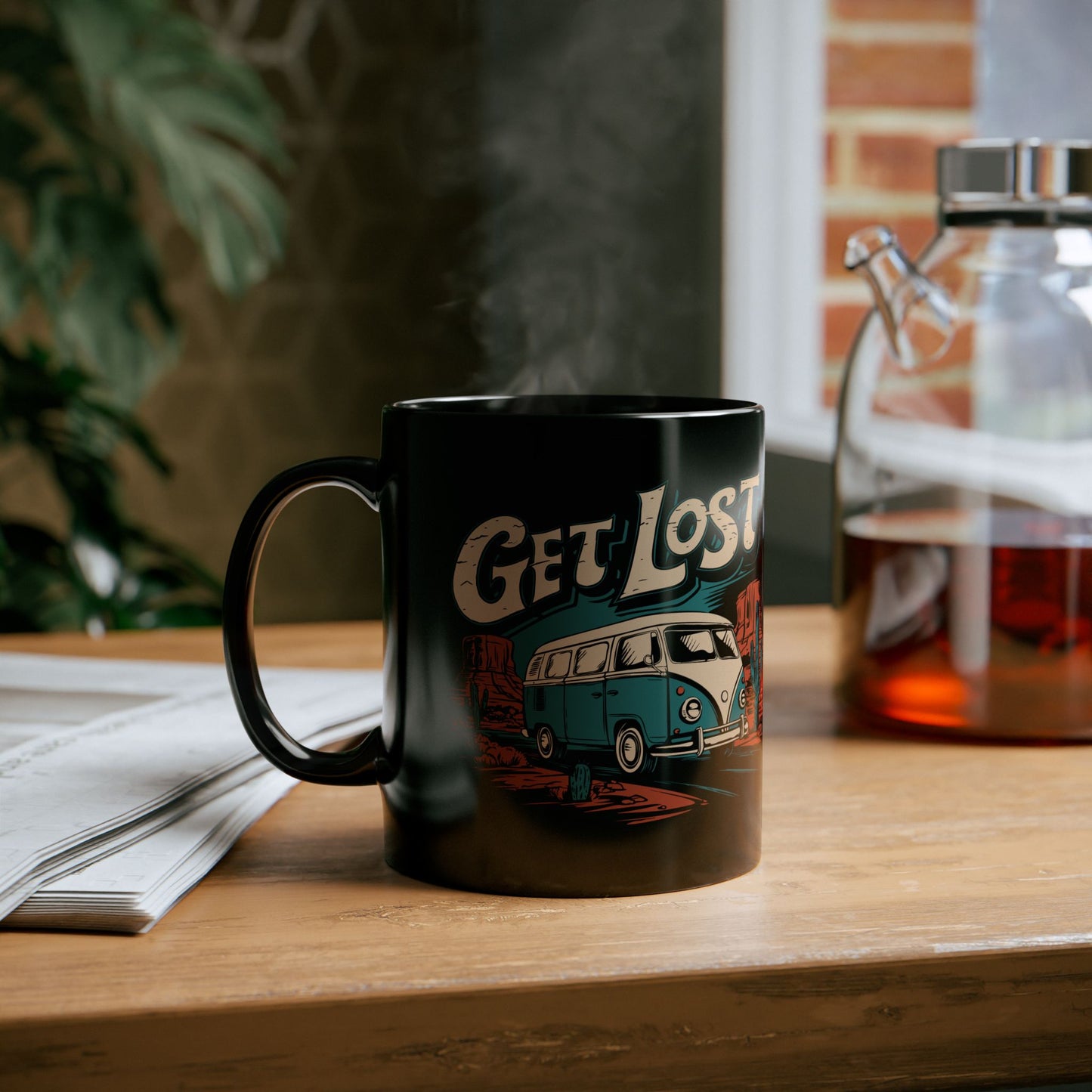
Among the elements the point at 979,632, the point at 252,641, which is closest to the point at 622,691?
the point at 252,641

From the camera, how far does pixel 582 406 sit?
1.64ft

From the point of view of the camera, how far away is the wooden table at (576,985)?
338 millimetres

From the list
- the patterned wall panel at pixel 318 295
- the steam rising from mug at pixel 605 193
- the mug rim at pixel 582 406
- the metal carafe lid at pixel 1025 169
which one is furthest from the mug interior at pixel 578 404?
the patterned wall panel at pixel 318 295

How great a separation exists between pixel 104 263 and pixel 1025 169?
46.4 inches

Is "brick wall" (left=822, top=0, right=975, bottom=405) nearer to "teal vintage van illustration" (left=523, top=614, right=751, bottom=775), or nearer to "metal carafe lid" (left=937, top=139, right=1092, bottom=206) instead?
"metal carafe lid" (left=937, top=139, right=1092, bottom=206)

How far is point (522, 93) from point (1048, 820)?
5.36 feet

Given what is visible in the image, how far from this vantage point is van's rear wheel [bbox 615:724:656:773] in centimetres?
40

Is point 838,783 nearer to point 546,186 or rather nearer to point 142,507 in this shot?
Answer: point 546,186

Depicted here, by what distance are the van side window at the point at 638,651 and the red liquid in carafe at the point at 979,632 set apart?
243 mm

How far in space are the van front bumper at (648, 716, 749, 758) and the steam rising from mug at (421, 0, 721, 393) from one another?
0.89 metres

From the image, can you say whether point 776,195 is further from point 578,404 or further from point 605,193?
point 578,404

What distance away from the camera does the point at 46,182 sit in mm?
1471

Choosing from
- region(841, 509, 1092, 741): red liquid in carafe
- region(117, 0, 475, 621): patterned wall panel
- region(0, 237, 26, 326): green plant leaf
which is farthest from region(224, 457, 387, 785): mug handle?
region(117, 0, 475, 621): patterned wall panel

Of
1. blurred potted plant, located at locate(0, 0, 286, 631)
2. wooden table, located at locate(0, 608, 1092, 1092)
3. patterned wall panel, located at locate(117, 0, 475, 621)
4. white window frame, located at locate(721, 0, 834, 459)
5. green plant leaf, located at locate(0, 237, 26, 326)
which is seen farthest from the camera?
patterned wall panel, located at locate(117, 0, 475, 621)
